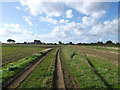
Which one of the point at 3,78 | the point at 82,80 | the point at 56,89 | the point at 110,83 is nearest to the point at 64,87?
the point at 56,89

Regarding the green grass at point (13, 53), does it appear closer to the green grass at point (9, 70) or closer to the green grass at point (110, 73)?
the green grass at point (9, 70)

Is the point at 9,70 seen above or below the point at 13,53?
below

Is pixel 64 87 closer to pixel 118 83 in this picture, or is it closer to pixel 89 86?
pixel 89 86

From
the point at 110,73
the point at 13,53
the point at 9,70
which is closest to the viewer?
the point at 110,73

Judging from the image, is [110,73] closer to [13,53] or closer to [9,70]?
[9,70]

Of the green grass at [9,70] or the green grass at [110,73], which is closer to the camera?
the green grass at [110,73]

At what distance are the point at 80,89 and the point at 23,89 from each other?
13.7 feet

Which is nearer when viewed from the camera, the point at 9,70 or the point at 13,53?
the point at 9,70

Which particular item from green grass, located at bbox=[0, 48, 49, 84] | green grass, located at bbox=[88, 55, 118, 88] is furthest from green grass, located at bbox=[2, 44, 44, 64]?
green grass, located at bbox=[88, 55, 118, 88]

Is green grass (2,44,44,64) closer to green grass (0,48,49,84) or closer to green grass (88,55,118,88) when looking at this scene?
green grass (0,48,49,84)

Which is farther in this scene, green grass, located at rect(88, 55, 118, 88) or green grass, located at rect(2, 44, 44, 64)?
green grass, located at rect(2, 44, 44, 64)

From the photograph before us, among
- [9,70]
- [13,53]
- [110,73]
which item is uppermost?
[13,53]

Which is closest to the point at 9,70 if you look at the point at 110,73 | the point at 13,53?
the point at 110,73

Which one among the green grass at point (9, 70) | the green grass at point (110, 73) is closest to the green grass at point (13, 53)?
the green grass at point (9, 70)
